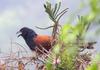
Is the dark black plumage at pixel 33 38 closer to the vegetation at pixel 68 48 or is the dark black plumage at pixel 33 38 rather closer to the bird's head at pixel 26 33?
the bird's head at pixel 26 33

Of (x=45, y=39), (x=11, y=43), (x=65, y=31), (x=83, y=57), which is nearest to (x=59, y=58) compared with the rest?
(x=83, y=57)

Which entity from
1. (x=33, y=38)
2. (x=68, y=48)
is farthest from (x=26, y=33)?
(x=68, y=48)

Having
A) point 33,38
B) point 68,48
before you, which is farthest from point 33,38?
point 68,48

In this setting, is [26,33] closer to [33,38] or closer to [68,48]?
[33,38]

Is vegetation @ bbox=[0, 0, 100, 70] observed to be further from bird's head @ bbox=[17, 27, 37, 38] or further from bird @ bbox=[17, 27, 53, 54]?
bird's head @ bbox=[17, 27, 37, 38]

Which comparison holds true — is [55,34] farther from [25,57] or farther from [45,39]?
[45,39]

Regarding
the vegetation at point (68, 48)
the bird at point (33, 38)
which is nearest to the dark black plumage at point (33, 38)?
the bird at point (33, 38)

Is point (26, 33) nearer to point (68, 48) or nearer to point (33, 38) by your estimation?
point (33, 38)

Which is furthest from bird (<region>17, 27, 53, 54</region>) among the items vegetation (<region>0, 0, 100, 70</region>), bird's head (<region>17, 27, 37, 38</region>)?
vegetation (<region>0, 0, 100, 70</region>)

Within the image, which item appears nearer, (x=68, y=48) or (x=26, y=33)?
(x=68, y=48)

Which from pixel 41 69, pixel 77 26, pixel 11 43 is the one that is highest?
pixel 77 26

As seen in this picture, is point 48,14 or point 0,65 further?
point 0,65

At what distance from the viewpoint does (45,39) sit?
8820 mm

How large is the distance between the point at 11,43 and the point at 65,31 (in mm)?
3220
